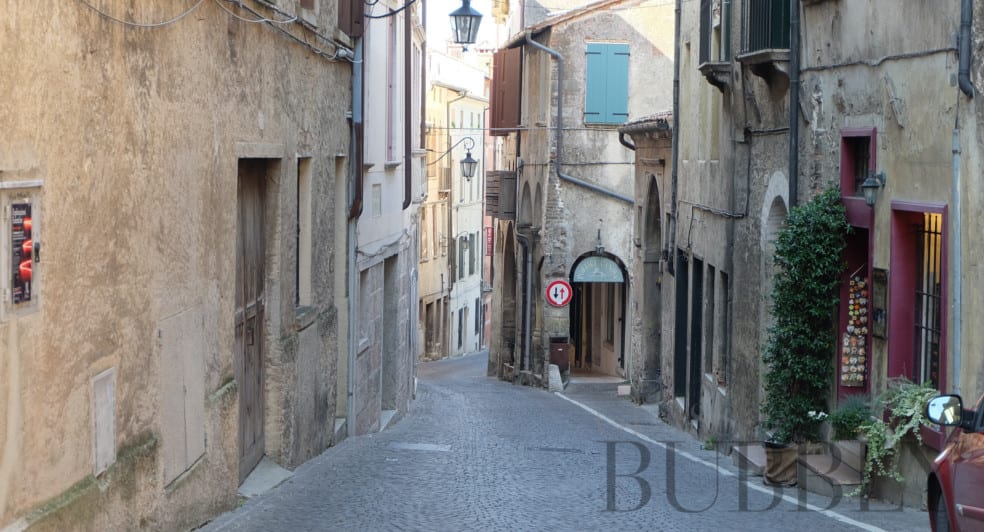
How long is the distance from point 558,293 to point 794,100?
54.3 feet

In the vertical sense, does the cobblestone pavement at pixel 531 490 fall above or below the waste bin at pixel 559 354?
above

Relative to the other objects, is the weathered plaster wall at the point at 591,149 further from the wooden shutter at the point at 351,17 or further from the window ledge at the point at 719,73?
the wooden shutter at the point at 351,17

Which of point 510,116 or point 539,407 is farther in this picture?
point 510,116

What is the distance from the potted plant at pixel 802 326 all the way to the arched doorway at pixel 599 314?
17265 mm

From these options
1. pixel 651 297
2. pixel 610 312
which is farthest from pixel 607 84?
pixel 651 297

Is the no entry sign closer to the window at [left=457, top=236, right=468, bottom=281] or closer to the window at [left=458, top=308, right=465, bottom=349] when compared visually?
the window at [left=457, top=236, right=468, bottom=281]

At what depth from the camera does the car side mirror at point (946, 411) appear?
6.63 metres

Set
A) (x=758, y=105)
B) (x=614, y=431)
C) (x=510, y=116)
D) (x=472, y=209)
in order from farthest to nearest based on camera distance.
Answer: (x=472, y=209)
(x=510, y=116)
(x=614, y=431)
(x=758, y=105)

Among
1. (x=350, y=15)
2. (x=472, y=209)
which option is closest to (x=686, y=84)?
(x=350, y=15)

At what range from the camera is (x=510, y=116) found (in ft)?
118

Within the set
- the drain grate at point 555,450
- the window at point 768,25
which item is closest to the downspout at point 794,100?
the window at point 768,25

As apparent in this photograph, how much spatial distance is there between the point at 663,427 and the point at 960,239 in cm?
1219

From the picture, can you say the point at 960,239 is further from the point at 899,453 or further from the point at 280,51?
the point at 280,51

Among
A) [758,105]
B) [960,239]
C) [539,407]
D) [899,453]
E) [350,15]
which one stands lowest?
[539,407]
